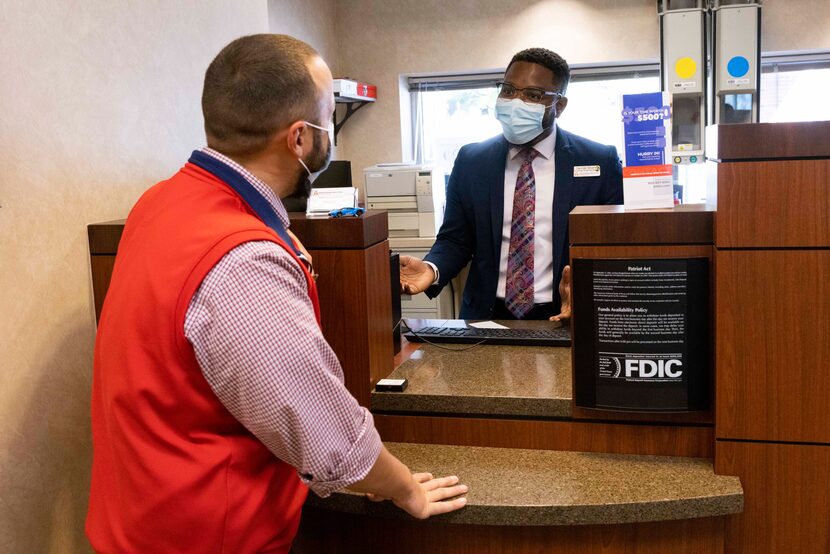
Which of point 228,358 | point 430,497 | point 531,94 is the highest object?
point 531,94

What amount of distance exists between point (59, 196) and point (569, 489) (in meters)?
1.13

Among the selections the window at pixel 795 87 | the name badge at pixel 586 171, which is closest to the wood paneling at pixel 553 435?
the name badge at pixel 586 171

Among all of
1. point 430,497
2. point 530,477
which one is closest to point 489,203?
point 530,477

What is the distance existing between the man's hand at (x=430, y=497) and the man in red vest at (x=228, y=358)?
99mm

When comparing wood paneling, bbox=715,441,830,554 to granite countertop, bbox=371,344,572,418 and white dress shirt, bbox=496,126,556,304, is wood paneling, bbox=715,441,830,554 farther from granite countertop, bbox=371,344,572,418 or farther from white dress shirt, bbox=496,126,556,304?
white dress shirt, bbox=496,126,556,304

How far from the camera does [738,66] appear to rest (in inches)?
187

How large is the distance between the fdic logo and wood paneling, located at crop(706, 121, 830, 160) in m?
0.38

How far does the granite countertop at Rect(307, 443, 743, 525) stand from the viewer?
4.43 ft

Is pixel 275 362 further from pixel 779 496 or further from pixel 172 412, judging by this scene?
pixel 779 496

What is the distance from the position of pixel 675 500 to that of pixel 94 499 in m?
0.96

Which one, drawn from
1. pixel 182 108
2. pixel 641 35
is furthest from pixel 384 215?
pixel 641 35

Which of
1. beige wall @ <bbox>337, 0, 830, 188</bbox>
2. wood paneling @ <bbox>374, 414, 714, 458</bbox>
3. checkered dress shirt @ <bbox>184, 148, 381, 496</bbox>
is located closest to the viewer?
checkered dress shirt @ <bbox>184, 148, 381, 496</bbox>

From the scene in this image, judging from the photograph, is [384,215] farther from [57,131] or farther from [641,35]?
[641,35]

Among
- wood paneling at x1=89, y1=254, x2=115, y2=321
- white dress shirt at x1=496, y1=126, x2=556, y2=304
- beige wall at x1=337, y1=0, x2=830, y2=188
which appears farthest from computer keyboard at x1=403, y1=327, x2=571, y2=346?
beige wall at x1=337, y1=0, x2=830, y2=188
